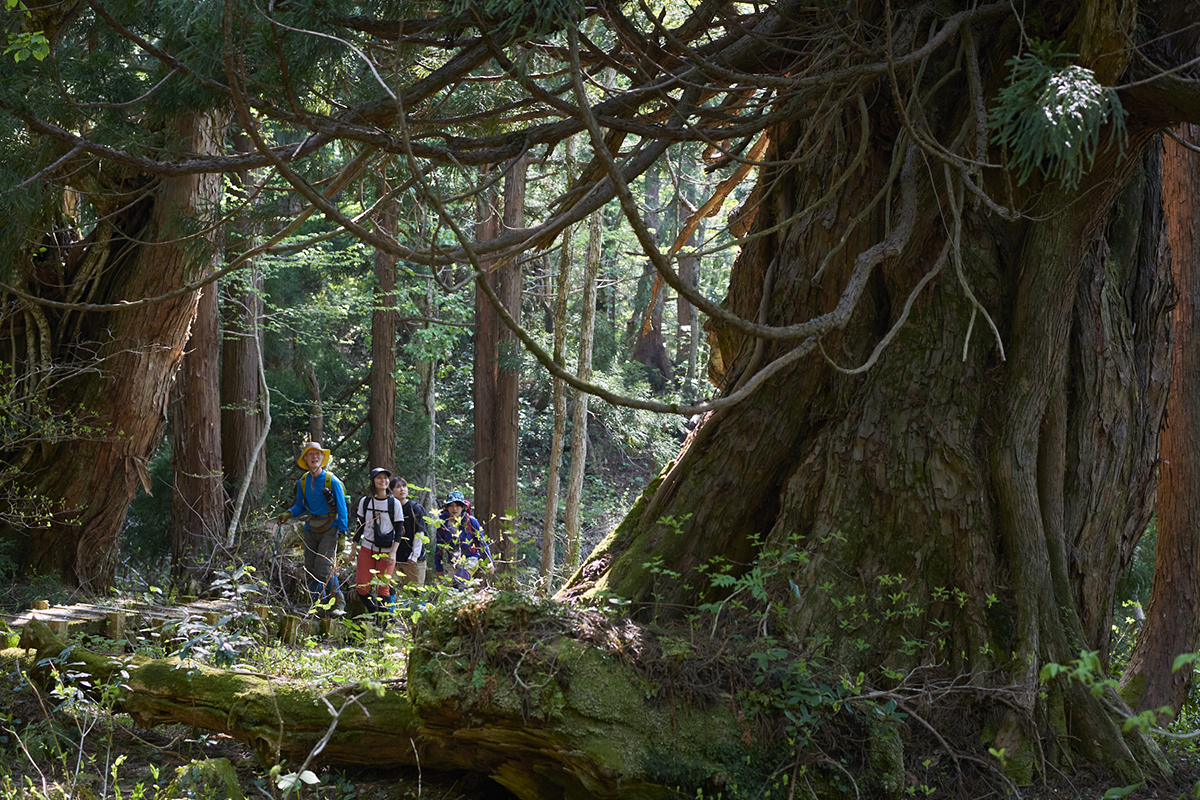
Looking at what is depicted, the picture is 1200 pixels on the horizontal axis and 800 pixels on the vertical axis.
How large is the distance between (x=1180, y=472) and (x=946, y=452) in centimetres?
390

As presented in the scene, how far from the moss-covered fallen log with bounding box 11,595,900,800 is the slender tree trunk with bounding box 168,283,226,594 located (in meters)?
7.32

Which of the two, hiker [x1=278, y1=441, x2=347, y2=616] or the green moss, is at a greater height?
hiker [x1=278, y1=441, x2=347, y2=616]

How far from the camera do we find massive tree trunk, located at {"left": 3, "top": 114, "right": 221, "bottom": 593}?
7.46 meters

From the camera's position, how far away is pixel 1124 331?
15.0 feet

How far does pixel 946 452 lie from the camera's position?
402cm

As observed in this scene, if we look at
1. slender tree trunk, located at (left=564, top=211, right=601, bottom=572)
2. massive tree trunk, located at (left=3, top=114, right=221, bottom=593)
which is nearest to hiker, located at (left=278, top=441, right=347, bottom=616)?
massive tree trunk, located at (left=3, top=114, right=221, bottom=593)

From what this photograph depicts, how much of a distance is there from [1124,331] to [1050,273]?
848mm

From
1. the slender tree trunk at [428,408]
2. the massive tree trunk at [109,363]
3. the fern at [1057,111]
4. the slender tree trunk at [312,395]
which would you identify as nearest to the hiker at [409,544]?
the massive tree trunk at [109,363]

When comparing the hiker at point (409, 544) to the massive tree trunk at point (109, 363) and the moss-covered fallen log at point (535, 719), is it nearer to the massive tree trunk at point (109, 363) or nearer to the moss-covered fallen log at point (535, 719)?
the massive tree trunk at point (109, 363)

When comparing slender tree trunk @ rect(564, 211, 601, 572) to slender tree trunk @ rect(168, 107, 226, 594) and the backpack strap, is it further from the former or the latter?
slender tree trunk @ rect(168, 107, 226, 594)

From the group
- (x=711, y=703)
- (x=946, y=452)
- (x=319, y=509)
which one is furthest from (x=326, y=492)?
(x=946, y=452)

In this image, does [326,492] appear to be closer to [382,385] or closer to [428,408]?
[382,385]

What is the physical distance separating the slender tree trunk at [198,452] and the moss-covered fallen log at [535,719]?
7318mm

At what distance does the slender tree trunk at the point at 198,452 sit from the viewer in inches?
407
